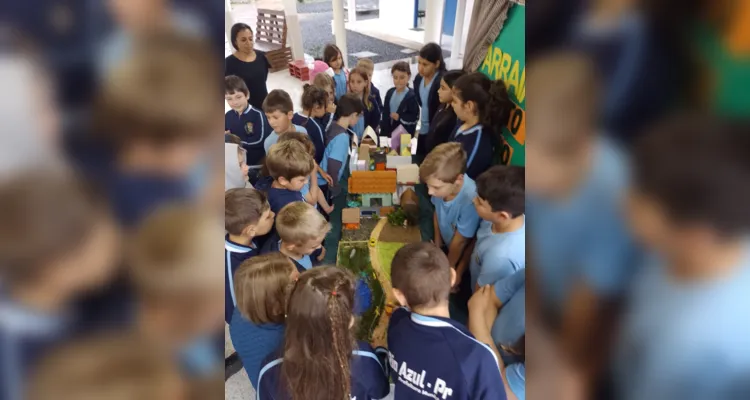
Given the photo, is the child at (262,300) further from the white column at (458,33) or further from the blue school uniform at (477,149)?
the white column at (458,33)

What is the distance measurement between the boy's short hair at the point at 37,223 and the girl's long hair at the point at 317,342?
112cm

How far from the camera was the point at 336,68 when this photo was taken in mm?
4469

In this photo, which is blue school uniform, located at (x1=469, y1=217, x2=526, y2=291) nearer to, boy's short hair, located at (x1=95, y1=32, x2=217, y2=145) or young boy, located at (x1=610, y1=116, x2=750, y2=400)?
young boy, located at (x1=610, y1=116, x2=750, y2=400)

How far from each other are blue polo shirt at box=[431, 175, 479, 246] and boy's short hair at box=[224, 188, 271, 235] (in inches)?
39.9

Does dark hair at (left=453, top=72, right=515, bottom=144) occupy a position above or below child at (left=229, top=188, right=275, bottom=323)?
above

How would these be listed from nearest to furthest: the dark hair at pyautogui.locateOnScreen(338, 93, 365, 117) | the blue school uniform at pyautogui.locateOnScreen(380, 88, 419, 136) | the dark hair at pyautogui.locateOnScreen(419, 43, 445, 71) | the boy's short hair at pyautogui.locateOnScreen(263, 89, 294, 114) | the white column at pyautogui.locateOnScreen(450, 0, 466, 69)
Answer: the boy's short hair at pyautogui.locateOnScreen(263, 89, 294, 114) → the dark hair at pyautogui.locateOnScreen(338, 93, 365, 117) → the dark hair at pyautogui.locateOnScreen(419, 43, 445, 71) → the blue school uniform at pyautogui.locateOnScreen(380, 88, 419, 136) → the white column at pyautogui.locateOnScreen(450, 0, 466, 69)

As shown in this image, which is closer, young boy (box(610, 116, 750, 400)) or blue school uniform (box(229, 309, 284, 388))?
young boy (box(610, 116, 750, 400))

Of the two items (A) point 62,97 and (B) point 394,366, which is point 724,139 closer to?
(A) point 62,97

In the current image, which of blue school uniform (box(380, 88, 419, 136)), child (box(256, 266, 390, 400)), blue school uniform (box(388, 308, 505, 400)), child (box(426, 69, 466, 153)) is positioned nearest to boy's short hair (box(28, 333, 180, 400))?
child (box(256, 266, 390, 400))

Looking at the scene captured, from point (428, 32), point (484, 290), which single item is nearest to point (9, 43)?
point (484, 290)

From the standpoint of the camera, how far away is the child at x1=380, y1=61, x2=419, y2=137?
160 inches

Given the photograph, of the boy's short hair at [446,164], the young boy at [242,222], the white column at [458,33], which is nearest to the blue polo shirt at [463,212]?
the boy's short hair at [446,164]

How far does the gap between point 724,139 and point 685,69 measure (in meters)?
0.04

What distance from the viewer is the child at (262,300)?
1.51 metres
